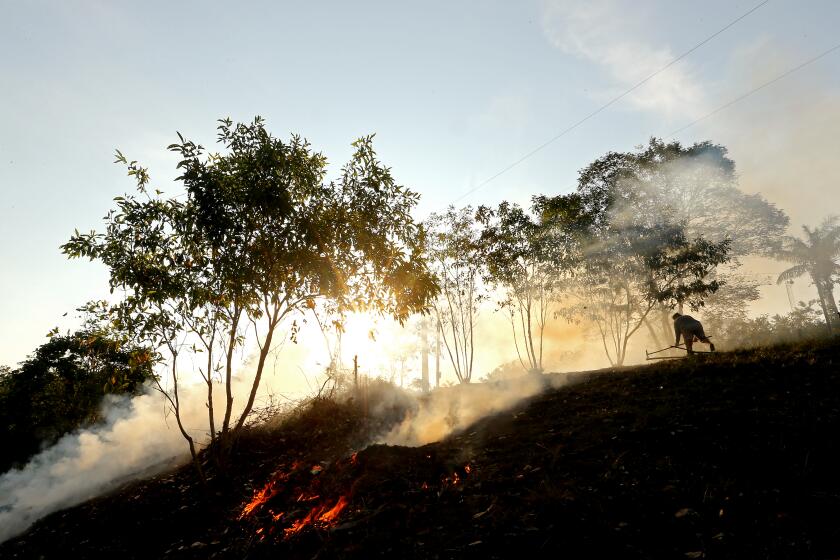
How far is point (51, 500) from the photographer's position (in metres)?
14.1

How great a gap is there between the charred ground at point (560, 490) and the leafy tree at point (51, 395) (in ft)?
56.0

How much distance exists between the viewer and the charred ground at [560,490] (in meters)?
4.61

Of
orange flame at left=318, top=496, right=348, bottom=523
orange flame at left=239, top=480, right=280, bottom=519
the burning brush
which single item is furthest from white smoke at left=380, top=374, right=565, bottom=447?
orange flame at left=318, top=496, right=348, bottom=523

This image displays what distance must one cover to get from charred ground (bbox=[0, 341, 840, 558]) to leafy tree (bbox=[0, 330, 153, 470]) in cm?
1707

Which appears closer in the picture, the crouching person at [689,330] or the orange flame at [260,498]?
the orange flame at [260,498]

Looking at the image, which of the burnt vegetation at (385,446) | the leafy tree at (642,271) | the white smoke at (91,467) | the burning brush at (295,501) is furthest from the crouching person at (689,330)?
the white smoke at (91,467)

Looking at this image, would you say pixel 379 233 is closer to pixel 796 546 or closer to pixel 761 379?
pixel 796 546

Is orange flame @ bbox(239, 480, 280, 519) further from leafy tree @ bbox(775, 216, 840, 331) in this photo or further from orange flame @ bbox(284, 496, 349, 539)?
leafy tree @ bbox(775, 216, 840, 331)

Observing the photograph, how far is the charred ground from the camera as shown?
15.1ft

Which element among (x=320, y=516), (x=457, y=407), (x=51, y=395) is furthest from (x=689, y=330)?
(x=51, y=395)

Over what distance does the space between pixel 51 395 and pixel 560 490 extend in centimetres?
3361

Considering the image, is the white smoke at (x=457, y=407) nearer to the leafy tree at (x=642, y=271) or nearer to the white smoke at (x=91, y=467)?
the white smoke at (x=91, y=467)

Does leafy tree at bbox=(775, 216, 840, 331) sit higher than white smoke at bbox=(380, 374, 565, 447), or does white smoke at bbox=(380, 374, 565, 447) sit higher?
leafy tree at bbox=(775, 216, 840, 331)

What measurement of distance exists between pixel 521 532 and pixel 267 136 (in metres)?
8.48
